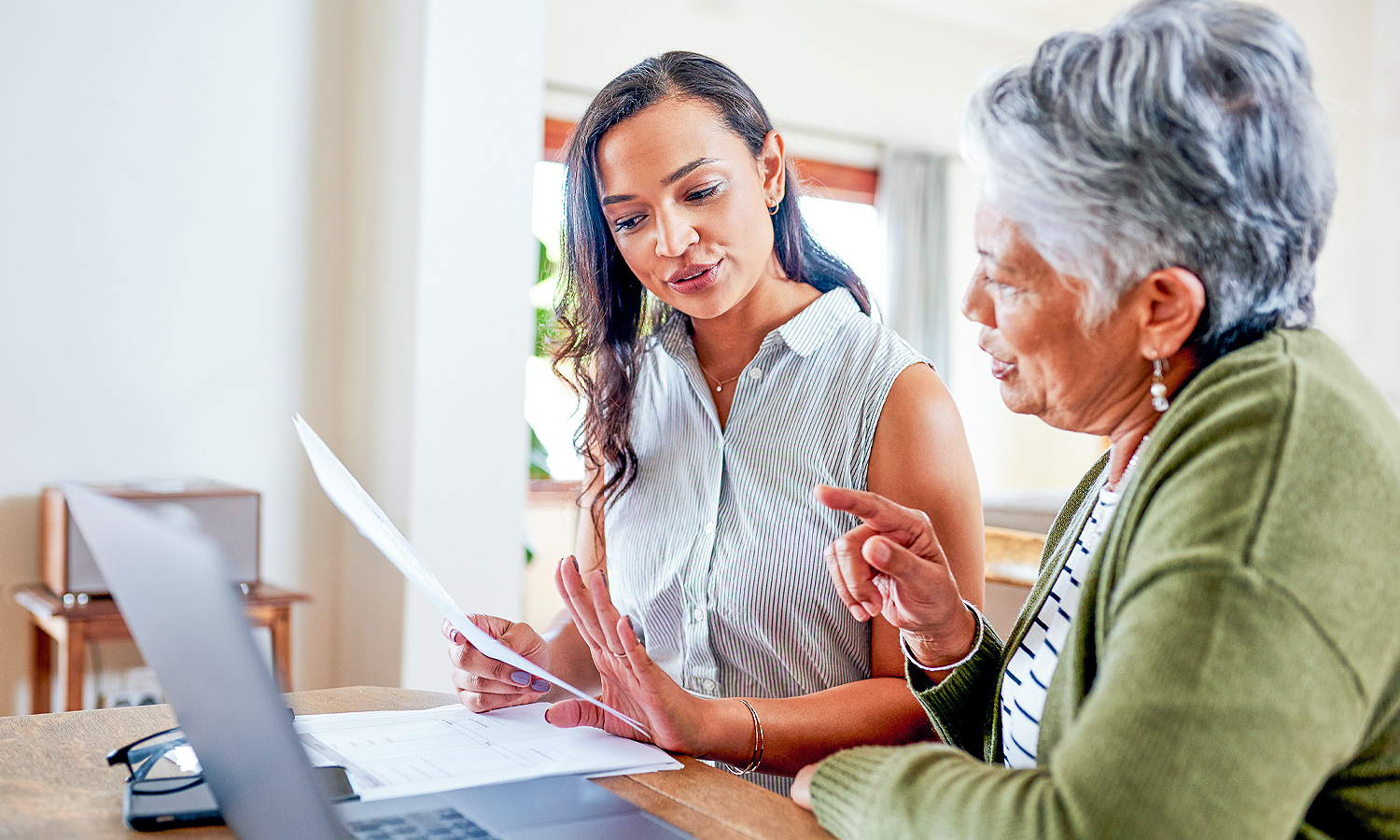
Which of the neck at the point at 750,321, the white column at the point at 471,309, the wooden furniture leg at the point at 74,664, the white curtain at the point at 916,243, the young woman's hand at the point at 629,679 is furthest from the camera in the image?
the white curtain at the point at 916,243

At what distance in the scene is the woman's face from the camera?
140cm

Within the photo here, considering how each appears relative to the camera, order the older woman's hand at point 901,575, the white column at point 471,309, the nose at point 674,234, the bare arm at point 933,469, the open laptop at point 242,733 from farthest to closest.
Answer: the white column at point 471,309 < the nose at point 674,234 < the bare arm at point 933,469 < the older woman's hand at point 901,575 < the open laptop at point 242,733

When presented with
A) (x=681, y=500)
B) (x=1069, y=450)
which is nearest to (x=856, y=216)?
(x=1069, y=450)

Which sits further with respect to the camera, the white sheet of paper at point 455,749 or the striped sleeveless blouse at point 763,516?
the striped sleeveless blouse at point 763,516

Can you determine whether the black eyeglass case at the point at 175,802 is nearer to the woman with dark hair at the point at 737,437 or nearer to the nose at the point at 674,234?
the woman with dark hair at the point at 737,437

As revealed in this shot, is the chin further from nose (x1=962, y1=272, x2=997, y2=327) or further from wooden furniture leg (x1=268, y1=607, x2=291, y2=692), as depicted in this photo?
wooden furniture leg (x1=268, y1=607, x2=291, y2=692)

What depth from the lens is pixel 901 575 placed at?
3.16 feet

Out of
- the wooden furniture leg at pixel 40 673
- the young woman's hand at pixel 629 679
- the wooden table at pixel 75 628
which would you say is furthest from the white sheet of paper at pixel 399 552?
the wooden furniture leg at pixel 40 673

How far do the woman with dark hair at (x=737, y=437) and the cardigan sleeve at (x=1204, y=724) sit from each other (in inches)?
21.8

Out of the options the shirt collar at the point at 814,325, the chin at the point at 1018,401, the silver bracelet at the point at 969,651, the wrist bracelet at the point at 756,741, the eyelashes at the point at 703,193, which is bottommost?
the wrist bracelet at the point at 756,741

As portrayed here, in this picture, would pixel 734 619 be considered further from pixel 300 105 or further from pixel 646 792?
pixel 300 105

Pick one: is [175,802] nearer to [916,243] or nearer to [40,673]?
[40,673]

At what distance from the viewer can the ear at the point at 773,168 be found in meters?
1.52

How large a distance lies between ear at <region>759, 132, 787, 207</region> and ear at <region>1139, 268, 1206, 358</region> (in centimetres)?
78
